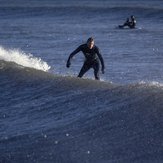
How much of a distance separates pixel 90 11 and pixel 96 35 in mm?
23469

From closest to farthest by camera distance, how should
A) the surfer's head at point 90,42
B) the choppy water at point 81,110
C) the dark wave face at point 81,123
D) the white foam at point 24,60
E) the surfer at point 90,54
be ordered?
1. the dark wave face at point 81,123
2. the choppy water at point 81,110
3. the surfer's head at point 90,42
4. the surfer at point 90,54
5. the white foam at point 24,60

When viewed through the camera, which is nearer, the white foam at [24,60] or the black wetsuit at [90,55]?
the black wetsuit at [90,55]

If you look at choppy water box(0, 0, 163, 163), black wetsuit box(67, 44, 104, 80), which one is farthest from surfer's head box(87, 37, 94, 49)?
choppy water box(0, 0, 163, 163)

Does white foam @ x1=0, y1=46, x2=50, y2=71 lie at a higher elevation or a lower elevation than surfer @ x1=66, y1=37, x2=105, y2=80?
lower

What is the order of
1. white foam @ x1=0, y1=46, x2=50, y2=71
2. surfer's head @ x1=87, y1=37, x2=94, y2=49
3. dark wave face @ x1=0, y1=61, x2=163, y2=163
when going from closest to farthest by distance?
dark wave face @ x1=0, y1=61, x2=163, y2=163, surfer's head @ x1=87, y1=37, x2=94, y2=49, white foam @ x1=0, y1=46, x2=50, y2=71

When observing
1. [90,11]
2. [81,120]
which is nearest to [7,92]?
[81,120]

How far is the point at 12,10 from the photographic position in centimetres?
7150

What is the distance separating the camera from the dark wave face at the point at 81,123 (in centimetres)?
1209

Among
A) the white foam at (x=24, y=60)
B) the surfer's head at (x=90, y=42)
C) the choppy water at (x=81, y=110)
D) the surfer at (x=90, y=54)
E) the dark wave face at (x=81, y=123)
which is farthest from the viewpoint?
the white foam at (x=24, y=60)

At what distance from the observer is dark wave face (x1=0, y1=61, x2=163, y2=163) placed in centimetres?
1209

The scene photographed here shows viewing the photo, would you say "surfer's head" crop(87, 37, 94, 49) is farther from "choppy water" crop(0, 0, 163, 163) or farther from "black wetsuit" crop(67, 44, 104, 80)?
"choppy water" crop(0, 0, 163, 163)

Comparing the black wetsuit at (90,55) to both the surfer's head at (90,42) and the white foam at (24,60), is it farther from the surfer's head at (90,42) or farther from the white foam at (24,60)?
the white foam at (24,60)

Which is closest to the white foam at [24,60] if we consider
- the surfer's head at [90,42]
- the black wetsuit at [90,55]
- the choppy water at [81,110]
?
the choppy water at [81,110]

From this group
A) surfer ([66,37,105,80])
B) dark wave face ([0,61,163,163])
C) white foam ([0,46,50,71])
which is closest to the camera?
dark wave face ([0,61,163,163])
